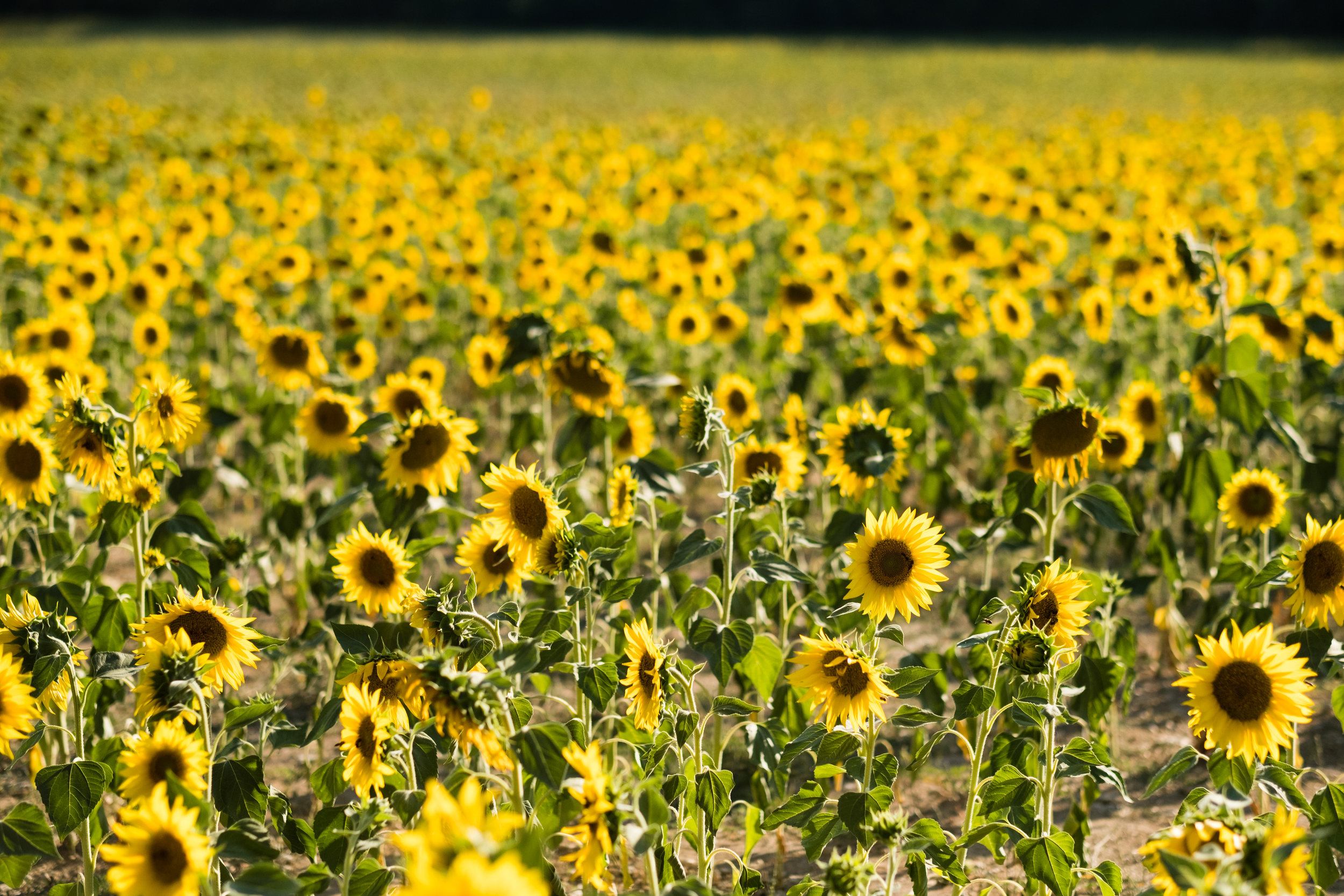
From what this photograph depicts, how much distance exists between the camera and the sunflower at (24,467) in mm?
3014

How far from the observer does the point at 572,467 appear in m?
2.44

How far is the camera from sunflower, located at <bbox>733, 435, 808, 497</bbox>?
3.43 meters

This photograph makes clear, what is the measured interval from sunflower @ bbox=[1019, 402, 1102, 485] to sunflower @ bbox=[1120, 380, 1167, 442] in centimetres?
151

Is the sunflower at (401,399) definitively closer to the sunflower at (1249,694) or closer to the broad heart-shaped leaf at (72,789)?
the broad heart-shaped leaf at (72,789)

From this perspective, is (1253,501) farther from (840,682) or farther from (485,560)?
(485,560)

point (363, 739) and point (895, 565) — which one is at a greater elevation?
point (895, 565)

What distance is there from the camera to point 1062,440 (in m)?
2.86

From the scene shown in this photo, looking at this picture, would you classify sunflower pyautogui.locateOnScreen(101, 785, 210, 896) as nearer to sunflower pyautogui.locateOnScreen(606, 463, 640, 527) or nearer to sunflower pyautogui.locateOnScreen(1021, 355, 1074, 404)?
sunflower pyautogui.locateOnScreen(606, 463, 640, 527)

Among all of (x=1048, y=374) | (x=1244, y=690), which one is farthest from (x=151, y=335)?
(x=1244, y=690)

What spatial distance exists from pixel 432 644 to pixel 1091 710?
1.64 meters

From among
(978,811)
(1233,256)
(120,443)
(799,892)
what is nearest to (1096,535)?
(1233,256)

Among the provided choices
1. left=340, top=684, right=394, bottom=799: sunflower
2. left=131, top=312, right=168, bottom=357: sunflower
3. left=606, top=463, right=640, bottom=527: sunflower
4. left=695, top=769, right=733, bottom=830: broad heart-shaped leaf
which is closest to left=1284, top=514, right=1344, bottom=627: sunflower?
left=695, top=769, right=733, bottom=830: broad heart-shaped leaf

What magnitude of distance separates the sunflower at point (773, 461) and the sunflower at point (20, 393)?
2.04 m

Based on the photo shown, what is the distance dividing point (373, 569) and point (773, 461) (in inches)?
49.1
